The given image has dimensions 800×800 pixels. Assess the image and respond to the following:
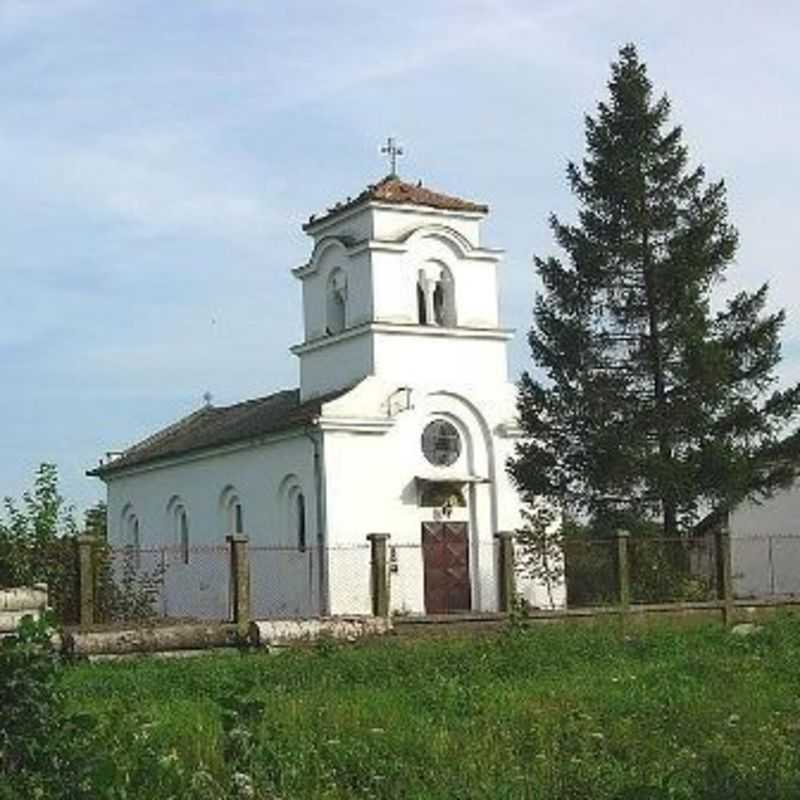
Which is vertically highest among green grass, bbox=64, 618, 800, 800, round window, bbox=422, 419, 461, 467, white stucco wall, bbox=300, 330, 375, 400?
white stucco wall, bbox=300, 330, 375, 400

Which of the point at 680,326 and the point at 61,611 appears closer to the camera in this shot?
the point at 61,611

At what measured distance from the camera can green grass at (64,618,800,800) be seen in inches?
344

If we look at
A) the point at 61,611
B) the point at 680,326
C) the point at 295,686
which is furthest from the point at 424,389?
the point at 295,686

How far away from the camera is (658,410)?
3186cm

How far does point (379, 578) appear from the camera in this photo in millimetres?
23906

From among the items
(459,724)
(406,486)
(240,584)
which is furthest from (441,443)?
(459,724)

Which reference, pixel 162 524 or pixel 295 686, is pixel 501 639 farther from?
pixel 162 524

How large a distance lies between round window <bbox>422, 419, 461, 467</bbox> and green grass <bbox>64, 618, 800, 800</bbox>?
15147 mm

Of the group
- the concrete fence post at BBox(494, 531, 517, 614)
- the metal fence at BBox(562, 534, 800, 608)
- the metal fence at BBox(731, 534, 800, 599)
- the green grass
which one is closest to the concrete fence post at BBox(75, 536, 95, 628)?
the green grass

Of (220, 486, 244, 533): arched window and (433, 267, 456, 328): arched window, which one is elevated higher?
(433, 267, 456, 328): arched window

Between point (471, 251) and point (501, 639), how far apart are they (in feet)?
51.6

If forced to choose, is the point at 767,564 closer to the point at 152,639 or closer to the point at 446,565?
the point at 446,565

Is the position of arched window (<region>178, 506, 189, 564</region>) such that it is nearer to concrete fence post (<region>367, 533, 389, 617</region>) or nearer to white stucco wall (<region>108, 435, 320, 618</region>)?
white stucco wall (<region>108, 435, 320, 618</region>)

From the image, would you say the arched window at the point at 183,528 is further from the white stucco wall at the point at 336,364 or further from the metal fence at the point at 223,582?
the white stucco wall at the point at 336,364
